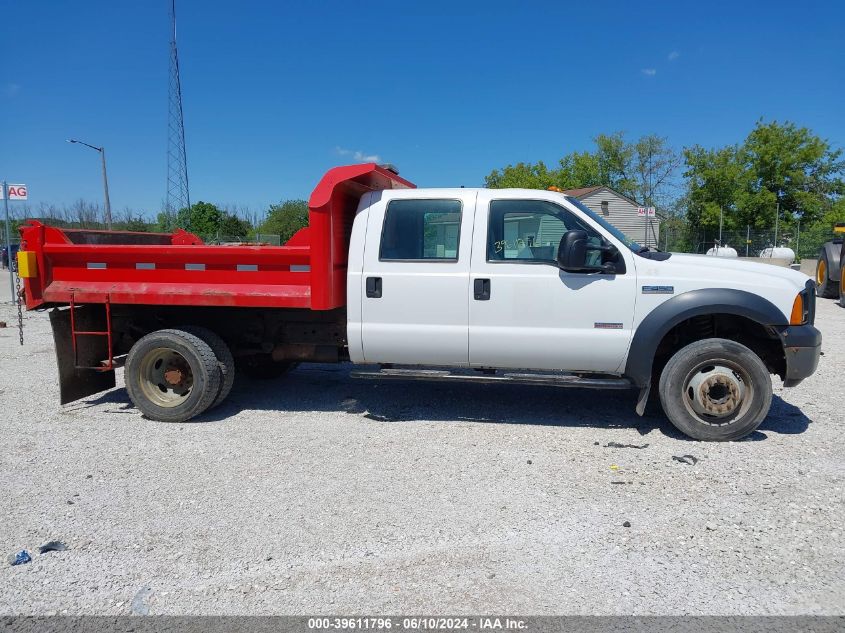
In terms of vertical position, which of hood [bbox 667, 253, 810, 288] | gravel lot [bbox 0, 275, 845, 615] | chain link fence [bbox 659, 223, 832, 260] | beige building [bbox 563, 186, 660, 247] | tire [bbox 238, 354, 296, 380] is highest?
beige building [bbox 563, 186, 660, 247]

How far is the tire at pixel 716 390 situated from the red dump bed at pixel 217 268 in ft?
9.99

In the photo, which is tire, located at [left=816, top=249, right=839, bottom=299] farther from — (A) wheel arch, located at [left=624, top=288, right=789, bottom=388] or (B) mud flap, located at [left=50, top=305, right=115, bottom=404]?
(B) mud flap, located at [left=50, top=305, right=115, bottom=404]

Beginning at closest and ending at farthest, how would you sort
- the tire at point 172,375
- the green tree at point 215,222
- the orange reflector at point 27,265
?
1. the orange reflector at point 27,265
2. the tire at point 172,375
3. the green tree at point 215,222

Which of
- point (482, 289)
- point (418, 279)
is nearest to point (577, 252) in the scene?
point (482, 289)

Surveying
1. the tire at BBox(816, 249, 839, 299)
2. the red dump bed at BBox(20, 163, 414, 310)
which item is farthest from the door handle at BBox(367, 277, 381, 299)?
the tire at BBox(816, 249, 839, 299)

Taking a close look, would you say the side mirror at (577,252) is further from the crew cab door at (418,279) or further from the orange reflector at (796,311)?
the orange reflector at (796,311)

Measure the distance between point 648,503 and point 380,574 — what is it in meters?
1.90

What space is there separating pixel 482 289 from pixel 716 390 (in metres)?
2.14

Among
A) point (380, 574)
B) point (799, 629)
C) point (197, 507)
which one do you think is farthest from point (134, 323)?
point (799, 629)

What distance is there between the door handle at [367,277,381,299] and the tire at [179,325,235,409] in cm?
160

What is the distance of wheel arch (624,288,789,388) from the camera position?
4.91 m

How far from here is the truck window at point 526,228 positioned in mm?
5207

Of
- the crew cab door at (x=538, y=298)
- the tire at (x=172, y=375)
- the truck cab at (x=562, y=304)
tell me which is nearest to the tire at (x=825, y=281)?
the truck cab at (x=562, y=304)

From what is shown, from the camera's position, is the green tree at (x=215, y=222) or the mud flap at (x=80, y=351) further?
the green tree at (x=215, y=222)
